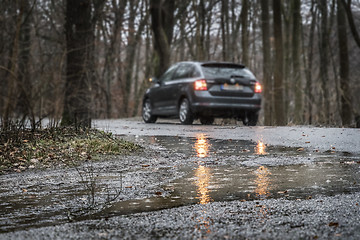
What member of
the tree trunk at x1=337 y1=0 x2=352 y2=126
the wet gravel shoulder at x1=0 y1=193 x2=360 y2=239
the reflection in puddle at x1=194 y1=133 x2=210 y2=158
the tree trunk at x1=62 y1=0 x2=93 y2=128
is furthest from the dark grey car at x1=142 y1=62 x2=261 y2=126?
the wet gravel shoulder at x1=0 y1=193 x2=360 y2=239

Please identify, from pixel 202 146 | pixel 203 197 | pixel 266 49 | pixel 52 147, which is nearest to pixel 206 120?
pixel 202 146

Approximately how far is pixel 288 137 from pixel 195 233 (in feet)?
25.6

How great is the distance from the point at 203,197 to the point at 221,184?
0.75 m

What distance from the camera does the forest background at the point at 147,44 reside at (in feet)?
47.1

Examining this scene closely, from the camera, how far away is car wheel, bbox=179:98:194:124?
16047mm

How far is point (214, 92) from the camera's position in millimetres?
15656

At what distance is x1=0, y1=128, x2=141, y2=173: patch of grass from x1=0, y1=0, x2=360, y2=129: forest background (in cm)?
37

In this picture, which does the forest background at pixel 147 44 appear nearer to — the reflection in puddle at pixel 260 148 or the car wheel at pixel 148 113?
the car wheel at pixel 148 113

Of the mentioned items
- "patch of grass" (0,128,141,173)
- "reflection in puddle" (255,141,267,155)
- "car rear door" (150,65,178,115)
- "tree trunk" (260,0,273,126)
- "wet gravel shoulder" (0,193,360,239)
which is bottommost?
"wet gravel shoulder" (0,193,360,239)

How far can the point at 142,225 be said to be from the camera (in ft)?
12.9

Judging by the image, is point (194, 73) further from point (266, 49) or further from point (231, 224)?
point (231, 224)

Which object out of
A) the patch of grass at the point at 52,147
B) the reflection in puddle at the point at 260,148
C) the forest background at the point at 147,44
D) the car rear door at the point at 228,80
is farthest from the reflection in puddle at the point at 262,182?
the car rear door at the point at 228,80

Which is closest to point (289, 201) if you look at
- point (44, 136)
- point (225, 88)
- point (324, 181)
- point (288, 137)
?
point (324, 181)

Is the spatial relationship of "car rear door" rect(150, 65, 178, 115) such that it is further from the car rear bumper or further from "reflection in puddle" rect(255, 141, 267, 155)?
"reflection in puddle" rect(255, 141, 267, 155)
